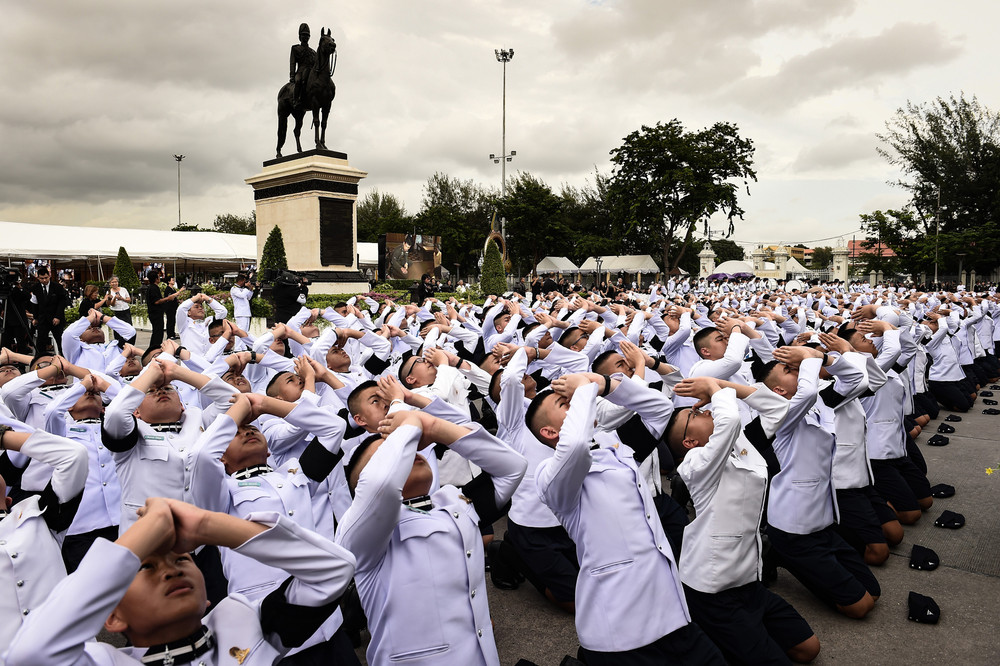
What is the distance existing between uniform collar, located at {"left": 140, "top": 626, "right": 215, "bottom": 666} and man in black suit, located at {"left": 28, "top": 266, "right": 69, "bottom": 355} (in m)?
12.3

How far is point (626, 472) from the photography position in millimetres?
3236

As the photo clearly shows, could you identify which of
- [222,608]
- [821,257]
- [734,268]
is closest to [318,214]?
[222,608]

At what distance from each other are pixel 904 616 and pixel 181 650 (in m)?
4.52

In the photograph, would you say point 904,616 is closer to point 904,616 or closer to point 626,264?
point 904,616

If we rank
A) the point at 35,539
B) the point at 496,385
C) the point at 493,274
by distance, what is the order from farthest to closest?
the point at 493,274 → the point at 496,385 → the point at 35,539

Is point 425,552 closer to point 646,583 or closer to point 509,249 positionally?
point 646,583

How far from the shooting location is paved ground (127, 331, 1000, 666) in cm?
414

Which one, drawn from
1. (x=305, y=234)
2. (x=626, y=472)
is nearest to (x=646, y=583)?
(x=626, y=472)

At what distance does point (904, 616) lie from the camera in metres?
4.57

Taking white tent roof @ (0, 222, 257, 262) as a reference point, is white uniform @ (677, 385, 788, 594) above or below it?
below

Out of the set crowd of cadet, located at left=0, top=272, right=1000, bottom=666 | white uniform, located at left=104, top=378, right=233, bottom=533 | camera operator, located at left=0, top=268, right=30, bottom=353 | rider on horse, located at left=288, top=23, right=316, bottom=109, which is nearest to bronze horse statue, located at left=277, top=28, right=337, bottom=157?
rider on horse, located at left=288, top=23, right=316, bottom=109

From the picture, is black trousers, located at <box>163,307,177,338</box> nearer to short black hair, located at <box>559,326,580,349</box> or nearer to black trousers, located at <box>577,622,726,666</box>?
short black hair, located at <box>559,326,580,349</box>

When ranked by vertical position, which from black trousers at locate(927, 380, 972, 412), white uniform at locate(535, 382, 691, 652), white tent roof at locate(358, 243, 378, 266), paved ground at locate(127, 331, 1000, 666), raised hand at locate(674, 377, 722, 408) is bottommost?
paved ground at locate(127, 331, 1000, 666)

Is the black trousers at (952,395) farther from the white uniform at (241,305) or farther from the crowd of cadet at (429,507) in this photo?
the white uniform at (241,305)
